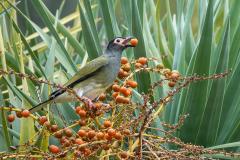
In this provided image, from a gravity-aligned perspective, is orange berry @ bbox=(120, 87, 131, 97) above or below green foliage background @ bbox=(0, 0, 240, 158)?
above

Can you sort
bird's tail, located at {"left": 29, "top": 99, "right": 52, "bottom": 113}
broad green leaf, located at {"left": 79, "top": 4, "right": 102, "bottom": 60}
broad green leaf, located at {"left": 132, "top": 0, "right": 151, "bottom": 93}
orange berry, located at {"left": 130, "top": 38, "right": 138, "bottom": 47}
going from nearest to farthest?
bird's tail, located at {"left": 29, "top": 99, "right": 52, "bottom": 113} → orange berry, located at {"left": 130, "top": 38, "right": 138, "bottom": 47} → broad green leaf, located at {"left": 132, "top": 0, "right": 151, "bottom": 93} → broad green leaf, located at {"left": 79, "top": 4, "right": 102, "bottom": 60}

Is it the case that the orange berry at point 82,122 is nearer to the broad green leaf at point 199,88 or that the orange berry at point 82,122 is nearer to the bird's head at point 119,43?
the broad green leaf at point 199,88

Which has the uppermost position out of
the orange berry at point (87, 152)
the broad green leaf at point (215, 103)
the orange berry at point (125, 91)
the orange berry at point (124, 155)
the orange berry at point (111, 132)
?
the orange berry at point (125, 91)

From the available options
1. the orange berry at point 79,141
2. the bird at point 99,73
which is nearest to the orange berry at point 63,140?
the orange berry at point 79,141

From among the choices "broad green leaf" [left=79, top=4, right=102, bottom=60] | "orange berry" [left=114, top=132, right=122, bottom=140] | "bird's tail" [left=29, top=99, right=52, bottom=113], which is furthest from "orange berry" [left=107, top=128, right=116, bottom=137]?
"broad green leaf" [left=79, top=4, right=102, bottom=60]

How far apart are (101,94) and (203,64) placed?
47cm

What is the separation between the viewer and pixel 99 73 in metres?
3.72

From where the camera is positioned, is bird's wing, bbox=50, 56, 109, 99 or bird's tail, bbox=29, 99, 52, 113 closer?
bird's tail, bbox=29, 99, 52, 113

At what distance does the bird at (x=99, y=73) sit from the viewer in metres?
3.55

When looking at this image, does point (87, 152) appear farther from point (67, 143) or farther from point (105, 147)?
point (67, 143)

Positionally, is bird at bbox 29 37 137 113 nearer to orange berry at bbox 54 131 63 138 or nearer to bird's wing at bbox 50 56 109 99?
bird's wing at bbox 50 56 109 99

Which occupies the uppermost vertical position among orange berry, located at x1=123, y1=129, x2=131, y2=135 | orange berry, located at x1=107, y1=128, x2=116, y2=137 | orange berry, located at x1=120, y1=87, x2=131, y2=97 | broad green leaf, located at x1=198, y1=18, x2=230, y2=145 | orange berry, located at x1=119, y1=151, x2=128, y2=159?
orange berry, located at x1=120, y1=87, x2=131, y2=97

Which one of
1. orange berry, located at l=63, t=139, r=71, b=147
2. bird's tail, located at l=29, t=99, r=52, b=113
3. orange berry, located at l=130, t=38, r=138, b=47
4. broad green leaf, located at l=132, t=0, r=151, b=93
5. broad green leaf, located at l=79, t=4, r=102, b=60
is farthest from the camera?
broad green leaf, located at l=79, t=4, r=102, b=60

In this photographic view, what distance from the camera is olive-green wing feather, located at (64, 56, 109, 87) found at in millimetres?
3510
